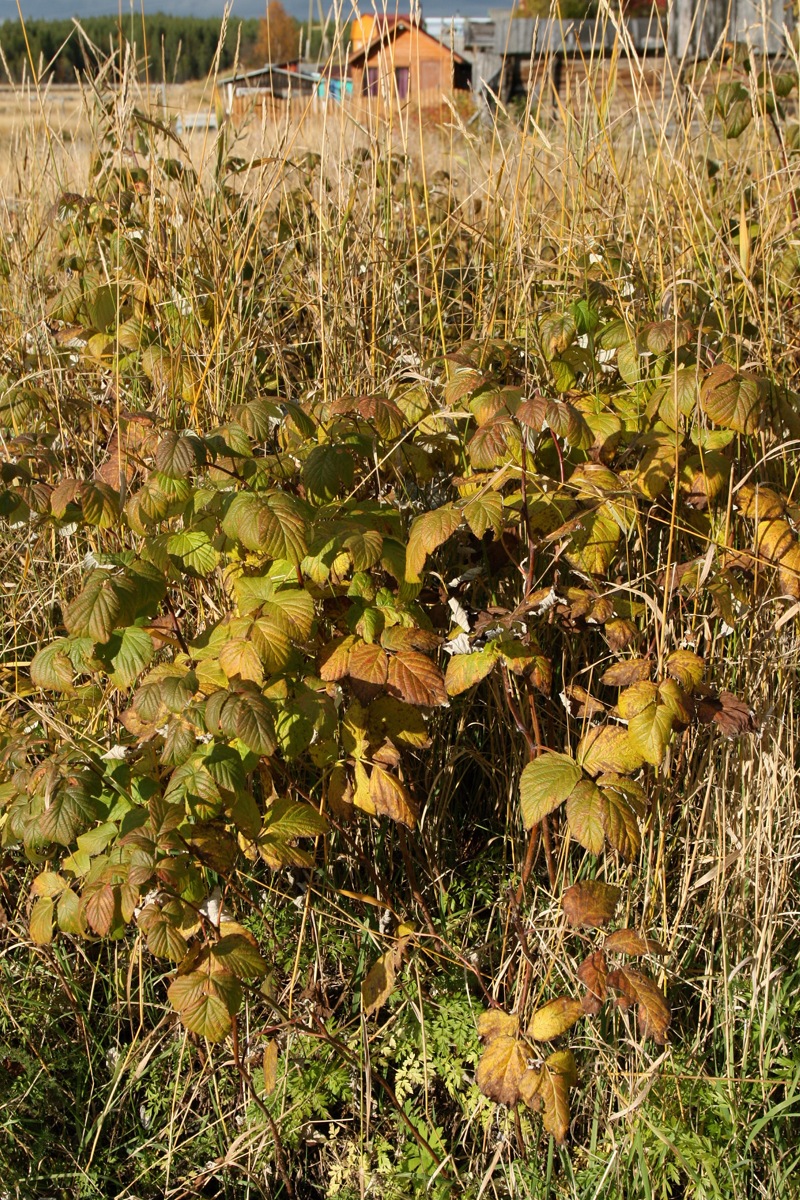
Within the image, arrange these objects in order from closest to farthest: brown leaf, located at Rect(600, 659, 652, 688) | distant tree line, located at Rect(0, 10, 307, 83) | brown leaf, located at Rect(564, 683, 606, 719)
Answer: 1. brown leaf, located at Rect(600, 659, 652, 688)
2. brown leaf, located at Rect(564, 683, 606, 719)
3. distant tree line, located at Rect(0, 10, 307, 83)

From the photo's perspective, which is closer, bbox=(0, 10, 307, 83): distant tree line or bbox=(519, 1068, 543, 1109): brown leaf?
bbox=(519, 1068, 543, 1109): brown leaf

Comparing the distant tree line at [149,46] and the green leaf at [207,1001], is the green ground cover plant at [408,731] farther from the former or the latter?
the distant tree line at [149,46]

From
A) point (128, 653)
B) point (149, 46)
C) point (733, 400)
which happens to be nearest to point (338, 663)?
point (128, 653)

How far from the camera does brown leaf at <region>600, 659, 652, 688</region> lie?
55.4 inches

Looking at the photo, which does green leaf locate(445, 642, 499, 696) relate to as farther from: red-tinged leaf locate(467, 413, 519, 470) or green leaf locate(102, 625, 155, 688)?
green leaf locate(102, 625, 155, 688)

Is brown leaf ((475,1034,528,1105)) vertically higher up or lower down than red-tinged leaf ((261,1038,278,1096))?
higher up

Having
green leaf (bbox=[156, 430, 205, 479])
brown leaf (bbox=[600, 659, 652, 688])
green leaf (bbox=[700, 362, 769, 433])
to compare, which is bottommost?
brown leaf (bbox=[600, 659, 652, 688])

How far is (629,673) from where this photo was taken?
1.41 metres

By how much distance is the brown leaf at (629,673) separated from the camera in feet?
4.62

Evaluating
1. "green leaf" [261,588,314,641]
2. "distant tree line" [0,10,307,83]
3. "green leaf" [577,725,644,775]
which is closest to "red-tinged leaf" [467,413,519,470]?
"green leaf" [261,588,314,641]

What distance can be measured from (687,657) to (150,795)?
0.77 m

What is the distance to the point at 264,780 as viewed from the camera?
1.57m

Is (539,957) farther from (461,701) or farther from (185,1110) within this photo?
(185,1110)

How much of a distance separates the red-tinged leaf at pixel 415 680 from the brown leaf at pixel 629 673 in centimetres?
25
